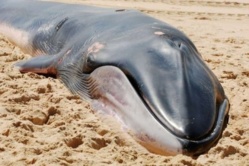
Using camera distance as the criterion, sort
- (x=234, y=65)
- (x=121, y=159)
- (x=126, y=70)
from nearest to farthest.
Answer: (x=121, y=159) < (x=126, y=70) < (x=234, y=65)

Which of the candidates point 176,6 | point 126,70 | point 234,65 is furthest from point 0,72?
point 176,6

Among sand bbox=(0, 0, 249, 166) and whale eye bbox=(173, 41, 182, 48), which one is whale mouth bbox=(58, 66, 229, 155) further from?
whale eye bbox=(173, 41, 182, 48)

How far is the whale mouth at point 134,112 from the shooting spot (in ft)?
8.29

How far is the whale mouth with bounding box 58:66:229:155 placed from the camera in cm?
253

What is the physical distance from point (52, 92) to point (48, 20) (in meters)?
1.59

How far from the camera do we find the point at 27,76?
12.5ft

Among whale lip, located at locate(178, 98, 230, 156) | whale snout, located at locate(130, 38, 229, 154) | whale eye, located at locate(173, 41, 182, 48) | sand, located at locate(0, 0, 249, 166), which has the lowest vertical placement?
sand, located at locate(0, 0, 249, 166)

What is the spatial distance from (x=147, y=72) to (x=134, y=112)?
0.88 ft

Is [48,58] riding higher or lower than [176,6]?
higher

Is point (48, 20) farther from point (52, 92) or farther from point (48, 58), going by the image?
point (52, 92)

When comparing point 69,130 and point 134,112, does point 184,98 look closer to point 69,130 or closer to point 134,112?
point 134,112

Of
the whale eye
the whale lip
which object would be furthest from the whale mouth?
the whale eye

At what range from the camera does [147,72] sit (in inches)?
112

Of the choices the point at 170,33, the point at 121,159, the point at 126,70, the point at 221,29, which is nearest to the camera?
the point at 121,159
